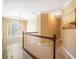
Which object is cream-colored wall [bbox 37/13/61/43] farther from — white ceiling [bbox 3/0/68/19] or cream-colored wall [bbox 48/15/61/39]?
white ceiling [bbox 3/0/68/19]

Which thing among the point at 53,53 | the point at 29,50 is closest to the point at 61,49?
the point at 53,53

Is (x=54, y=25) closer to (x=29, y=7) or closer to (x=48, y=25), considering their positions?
(x=48, y=25)

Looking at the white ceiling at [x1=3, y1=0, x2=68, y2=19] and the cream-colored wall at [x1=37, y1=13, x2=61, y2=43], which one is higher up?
the white ceiling at [x1=3, y1=0, x2=68, y2=19]

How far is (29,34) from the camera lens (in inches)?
84.3

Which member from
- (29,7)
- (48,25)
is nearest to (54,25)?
(48,25)

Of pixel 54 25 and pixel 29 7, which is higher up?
pixel 29 7

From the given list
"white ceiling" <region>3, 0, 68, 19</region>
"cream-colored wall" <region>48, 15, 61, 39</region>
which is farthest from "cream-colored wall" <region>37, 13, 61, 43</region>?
"white ceiling" <region>3, 0, 68, 19</region>

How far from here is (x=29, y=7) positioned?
2.19m

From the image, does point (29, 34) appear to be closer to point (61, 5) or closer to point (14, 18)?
point (14, 18)

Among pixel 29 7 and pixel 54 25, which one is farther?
pixel 29 7

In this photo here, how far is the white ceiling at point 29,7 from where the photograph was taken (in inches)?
74.9

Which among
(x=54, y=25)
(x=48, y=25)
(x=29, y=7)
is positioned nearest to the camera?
(x=54, y=25)

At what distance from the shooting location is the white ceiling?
1.90m

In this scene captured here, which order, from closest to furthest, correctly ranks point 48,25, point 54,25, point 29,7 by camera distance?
point 54,25, point 48,25, point 29,7
